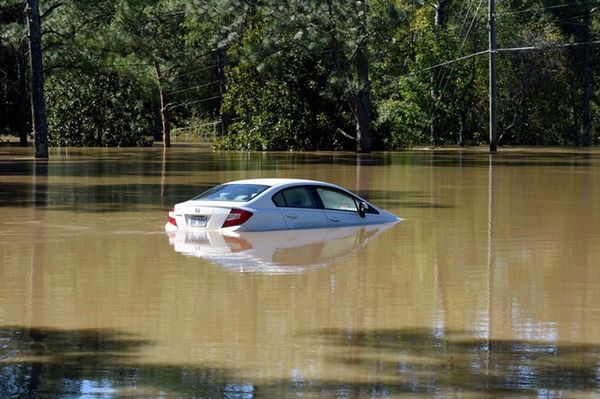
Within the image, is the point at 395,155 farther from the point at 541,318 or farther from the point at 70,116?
the point at 541,318

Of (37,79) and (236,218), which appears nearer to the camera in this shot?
(236,218)

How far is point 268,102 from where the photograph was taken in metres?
64.3

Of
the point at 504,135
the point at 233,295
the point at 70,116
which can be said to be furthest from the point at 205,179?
the point at 504,135

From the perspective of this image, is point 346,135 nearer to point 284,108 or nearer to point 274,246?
point 284,108

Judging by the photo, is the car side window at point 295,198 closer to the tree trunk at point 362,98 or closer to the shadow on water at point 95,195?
the shadow on water at point 95,195

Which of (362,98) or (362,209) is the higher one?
(362,98)

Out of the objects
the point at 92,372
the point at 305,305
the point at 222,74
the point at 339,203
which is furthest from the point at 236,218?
the point at 222,74

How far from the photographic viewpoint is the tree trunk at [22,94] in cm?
7050

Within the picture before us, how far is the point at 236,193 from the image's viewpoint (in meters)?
23.0

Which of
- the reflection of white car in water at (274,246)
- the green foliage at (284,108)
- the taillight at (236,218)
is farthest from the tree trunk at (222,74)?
the taillight at (236,218)

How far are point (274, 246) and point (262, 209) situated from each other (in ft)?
7.07

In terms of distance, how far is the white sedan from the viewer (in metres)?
22.2

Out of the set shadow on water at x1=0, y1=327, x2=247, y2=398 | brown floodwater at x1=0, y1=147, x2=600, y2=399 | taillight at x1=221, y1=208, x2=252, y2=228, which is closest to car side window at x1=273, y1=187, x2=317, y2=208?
brown floodwater at x1=0, y1=147, x2=600, y2=399

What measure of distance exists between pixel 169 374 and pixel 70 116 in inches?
2585
